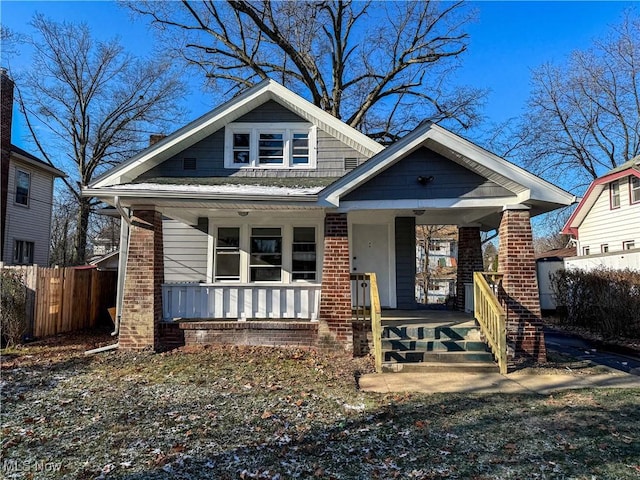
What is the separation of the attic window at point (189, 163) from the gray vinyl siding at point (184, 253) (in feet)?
4.89

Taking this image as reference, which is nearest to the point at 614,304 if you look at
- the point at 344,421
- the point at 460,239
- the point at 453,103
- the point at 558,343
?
the point at 558,343

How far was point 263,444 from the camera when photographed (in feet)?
13.2

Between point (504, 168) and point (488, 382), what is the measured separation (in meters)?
3.89

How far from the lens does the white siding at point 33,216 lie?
1722 centimetres

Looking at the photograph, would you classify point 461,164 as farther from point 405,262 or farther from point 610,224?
point 610,224

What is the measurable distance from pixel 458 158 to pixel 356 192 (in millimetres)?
2078

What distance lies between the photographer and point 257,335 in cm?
814

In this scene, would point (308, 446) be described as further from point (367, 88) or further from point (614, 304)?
point (367, 88)

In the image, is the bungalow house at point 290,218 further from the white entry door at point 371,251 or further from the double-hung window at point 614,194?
the double-hung window at point 614,194

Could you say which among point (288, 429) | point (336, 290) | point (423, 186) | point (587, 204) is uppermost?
point (587, 204)

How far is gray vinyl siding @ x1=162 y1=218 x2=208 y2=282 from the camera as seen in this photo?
10.3m

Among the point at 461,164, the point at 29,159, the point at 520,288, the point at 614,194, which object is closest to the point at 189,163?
the point at 461,164

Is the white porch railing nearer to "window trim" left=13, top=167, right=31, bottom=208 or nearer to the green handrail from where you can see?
the green handrail

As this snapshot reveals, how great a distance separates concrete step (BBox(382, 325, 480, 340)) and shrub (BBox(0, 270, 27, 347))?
7904 mm
